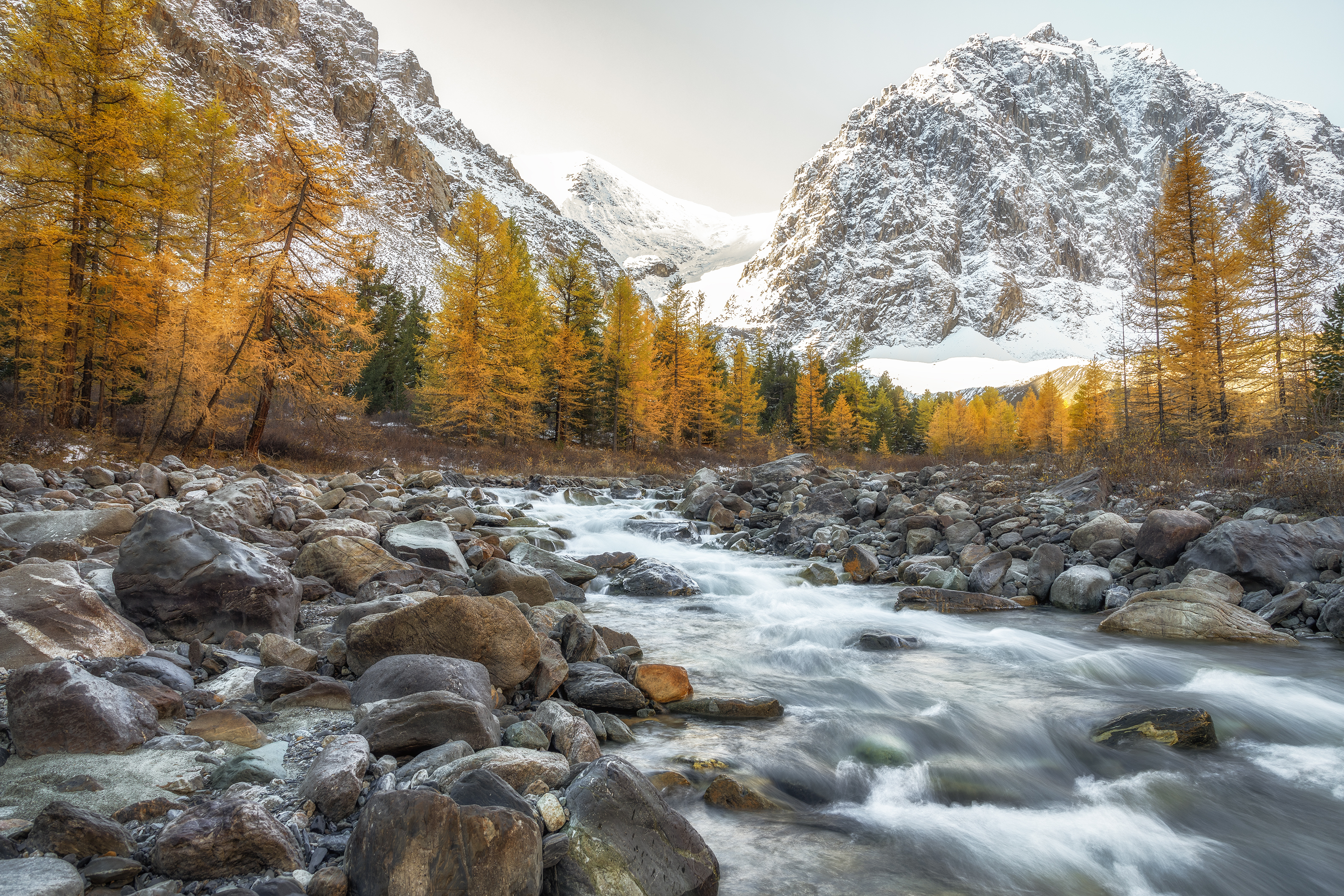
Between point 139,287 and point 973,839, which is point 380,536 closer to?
point 973,839

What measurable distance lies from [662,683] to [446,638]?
1.62m

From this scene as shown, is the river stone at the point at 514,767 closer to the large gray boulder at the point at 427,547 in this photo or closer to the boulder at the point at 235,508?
the large gray boulder at the point at 427,547

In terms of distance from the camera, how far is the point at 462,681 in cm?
354

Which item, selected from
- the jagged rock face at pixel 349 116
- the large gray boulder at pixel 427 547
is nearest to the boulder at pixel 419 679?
the large gray boulder at pixel 427 547

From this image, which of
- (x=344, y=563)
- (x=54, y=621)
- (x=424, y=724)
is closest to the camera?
(x=424, y=724)

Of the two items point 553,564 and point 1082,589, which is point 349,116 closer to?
point 553,564

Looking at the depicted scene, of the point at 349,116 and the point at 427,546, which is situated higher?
the point at 349,116

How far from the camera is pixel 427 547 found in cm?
721

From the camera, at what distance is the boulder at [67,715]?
248 cm

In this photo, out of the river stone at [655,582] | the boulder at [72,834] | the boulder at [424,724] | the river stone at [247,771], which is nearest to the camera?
the boulder at [72,834]

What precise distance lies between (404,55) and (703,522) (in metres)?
214

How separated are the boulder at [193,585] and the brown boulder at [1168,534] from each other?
968 cm

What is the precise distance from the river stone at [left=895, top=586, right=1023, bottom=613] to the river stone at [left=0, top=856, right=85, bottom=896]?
7829 mm

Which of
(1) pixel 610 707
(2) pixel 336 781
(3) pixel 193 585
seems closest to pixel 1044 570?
(1) pixel 610 707
